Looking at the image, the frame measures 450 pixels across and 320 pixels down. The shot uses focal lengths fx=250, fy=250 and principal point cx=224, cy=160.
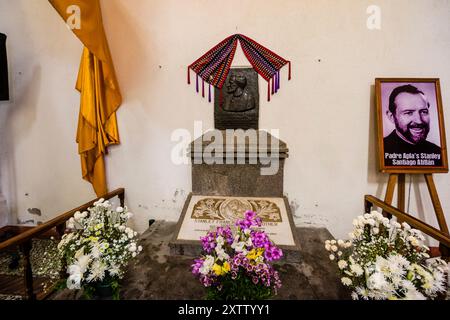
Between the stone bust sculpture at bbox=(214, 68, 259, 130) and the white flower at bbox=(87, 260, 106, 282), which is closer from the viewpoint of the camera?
the white flower at bbox=(87, 260, 106, 282)

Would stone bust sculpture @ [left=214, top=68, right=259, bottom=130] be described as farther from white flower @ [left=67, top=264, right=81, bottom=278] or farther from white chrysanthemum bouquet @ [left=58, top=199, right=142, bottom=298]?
white flower @ [left=67, top=264, right=81, bottom=278]

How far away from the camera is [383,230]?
1.52 m

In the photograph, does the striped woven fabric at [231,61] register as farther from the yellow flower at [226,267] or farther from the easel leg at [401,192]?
the yellow flower at [226,267]

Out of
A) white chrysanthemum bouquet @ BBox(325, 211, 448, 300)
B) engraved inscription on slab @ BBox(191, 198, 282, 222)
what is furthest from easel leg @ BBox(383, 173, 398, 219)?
engraved inscription on slab @ BBox(191, 198, 282, 222)

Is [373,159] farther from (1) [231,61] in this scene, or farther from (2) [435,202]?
(1) [231,61]

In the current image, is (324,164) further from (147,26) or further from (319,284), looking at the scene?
(147,26)

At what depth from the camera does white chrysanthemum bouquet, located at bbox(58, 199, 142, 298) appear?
137 cm

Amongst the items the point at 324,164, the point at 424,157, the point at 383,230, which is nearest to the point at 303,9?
the point at 324,164

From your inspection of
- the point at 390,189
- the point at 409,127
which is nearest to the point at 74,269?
the point at 390,189

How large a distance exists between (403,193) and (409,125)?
25.4 inches

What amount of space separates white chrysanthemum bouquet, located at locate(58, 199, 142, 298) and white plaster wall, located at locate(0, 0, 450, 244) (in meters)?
1.16

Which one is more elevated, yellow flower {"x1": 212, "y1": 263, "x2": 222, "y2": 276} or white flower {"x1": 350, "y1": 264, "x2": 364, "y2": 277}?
yellow flower {"x1": 212, "y1": 263, "x2": 222, "y2": 276}

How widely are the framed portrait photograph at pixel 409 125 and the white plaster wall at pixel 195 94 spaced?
0.47 ft
